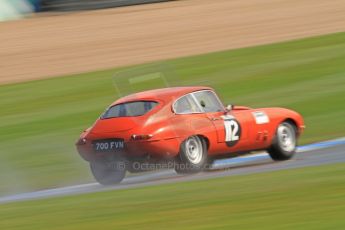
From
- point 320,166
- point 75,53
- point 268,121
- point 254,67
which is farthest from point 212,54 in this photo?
point 320,166

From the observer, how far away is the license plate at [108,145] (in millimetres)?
11383

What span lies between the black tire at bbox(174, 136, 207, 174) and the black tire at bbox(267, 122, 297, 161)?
1.37m

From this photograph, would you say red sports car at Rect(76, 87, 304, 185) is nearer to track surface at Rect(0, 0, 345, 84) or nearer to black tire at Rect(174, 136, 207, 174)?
black tire at Rect(174, 136, 207, 174)

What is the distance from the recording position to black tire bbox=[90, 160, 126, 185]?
11594 millimetres

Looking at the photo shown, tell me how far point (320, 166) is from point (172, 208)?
2.98 meters

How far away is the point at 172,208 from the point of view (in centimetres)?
851

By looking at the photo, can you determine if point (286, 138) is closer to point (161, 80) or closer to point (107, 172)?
point (107, 172)

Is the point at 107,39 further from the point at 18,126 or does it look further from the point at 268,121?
the point at 268,121

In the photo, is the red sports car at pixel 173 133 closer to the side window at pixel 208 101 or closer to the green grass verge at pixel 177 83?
the side window at pixel 208 101

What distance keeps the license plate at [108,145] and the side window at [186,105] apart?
0.89m

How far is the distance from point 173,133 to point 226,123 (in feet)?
3.27

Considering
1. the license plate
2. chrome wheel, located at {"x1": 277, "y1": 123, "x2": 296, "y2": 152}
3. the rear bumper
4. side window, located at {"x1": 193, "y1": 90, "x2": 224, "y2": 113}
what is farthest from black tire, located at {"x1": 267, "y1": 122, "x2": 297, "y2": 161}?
the license plate

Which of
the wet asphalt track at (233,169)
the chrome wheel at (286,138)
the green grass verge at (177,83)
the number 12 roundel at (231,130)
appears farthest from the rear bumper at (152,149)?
the chrome wheel at (286,138)

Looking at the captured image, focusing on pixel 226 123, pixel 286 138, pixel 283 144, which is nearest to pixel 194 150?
pixel 226 123
